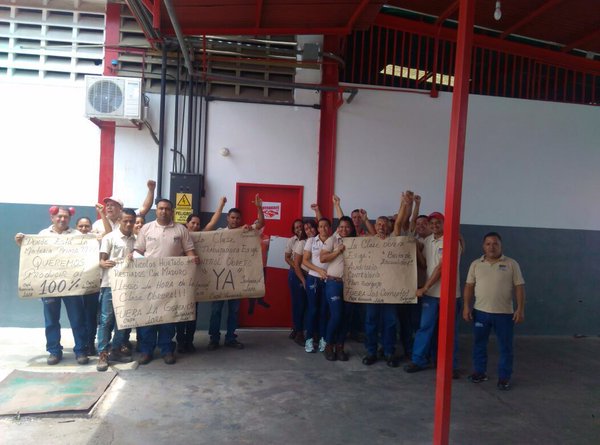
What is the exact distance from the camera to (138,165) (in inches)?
271

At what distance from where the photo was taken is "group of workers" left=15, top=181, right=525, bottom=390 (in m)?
5.11

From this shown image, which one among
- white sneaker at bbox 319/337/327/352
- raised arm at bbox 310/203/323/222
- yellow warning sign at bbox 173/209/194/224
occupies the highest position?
raised arm at bbox 310/203/323/222

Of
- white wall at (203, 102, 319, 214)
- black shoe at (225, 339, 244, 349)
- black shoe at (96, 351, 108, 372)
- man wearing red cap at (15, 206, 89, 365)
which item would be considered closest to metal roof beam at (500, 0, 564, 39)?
white wall at (203, 102, 319, 214)

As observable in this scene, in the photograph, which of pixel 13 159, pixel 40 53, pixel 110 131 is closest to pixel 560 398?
pixel 110 131

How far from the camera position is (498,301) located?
16.5ft

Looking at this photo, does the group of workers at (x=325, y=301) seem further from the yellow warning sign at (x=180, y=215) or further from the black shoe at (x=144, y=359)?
the yellow warning sign at (x=180, y=215)

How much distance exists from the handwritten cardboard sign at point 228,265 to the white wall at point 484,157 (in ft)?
6.40

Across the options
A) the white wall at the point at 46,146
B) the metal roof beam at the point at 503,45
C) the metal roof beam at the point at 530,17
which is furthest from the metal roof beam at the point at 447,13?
the white wall at the point at 46,146

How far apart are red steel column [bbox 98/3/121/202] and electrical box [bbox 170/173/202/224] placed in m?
0.96

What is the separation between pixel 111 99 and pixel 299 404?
15.1 ft

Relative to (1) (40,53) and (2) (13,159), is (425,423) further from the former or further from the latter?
(1) (40,53)

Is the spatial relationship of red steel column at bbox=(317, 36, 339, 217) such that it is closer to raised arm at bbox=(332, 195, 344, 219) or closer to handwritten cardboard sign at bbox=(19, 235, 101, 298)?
raised arm at bbox=(332, 195, 344, 219)

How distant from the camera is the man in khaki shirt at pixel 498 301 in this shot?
5027 mm

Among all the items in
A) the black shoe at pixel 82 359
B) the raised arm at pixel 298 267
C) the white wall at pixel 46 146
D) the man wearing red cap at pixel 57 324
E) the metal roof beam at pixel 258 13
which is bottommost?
the black shoe at pixel 82 359
